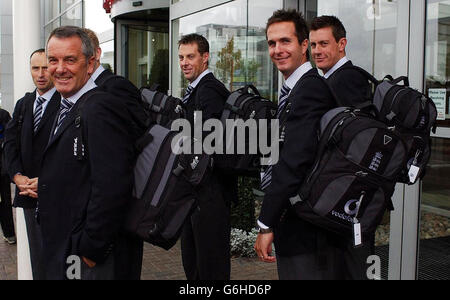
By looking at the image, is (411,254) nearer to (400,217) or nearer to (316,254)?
(400,217)

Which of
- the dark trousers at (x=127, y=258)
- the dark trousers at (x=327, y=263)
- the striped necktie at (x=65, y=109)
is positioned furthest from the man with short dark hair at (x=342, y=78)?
the striped necktie at (x=65, y=109)

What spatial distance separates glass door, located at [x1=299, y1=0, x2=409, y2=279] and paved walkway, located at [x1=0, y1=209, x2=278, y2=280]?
1416 mm

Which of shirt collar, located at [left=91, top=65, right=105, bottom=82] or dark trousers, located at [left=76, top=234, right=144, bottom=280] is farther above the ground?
shirt collar, located at [left=91, top=65, right=105, bottom=82]

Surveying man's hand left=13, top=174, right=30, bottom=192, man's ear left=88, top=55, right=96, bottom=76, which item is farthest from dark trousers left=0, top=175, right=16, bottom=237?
man's ear left=88, top=55, right=96, bottom=76

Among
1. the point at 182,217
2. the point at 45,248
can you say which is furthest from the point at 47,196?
the point at 182,217

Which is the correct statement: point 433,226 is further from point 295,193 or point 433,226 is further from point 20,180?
point 20,180

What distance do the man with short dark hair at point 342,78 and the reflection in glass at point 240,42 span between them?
2.64 m

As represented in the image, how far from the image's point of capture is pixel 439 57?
436 cm

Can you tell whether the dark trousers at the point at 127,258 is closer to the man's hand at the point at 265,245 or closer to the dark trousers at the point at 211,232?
the man's hand at the point at 265,245

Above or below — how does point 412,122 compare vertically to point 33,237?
above

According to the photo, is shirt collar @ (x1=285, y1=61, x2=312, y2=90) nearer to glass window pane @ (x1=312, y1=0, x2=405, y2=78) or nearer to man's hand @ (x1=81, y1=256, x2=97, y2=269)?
man's hand @ (x1=81, y1=256, x2=97, y2=269)

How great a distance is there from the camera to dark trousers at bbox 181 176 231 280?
4.02m

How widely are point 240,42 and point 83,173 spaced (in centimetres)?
534

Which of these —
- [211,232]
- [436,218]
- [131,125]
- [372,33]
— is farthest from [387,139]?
[372,33]
